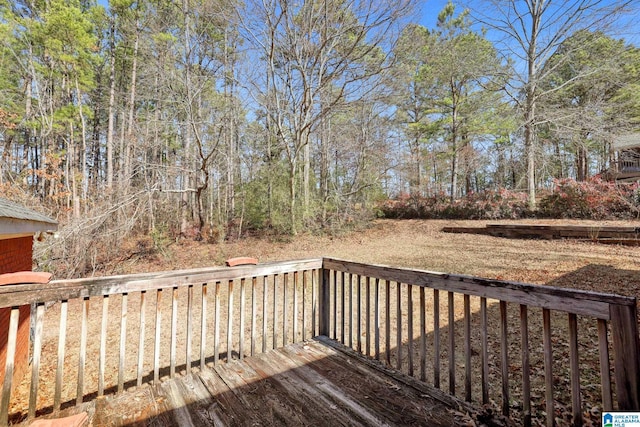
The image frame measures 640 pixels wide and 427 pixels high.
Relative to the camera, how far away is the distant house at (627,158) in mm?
14805

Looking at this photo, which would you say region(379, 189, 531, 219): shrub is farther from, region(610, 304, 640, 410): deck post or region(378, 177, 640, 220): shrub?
region(610, 304, 640, 410): deck post

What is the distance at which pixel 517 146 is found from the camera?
13141 mm

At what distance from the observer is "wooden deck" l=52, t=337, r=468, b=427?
192 cm

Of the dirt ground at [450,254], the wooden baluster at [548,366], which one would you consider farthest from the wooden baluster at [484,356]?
the dirt ground at [450,254]

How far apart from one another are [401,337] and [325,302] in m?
0.98

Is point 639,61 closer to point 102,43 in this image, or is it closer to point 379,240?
point 379,240

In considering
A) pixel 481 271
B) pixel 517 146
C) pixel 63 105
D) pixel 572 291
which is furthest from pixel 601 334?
pixel 63 105

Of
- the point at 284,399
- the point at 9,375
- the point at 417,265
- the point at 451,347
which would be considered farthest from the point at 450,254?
the point at 9,375

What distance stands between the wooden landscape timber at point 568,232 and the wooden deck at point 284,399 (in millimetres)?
9157

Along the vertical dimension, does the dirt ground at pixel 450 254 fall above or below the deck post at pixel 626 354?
below

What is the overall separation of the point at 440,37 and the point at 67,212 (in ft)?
61.9

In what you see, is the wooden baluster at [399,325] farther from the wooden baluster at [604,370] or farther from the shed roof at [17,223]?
the shed roof at [17,223]

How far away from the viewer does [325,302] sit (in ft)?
10.9

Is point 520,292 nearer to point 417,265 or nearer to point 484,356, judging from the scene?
point 484,356
